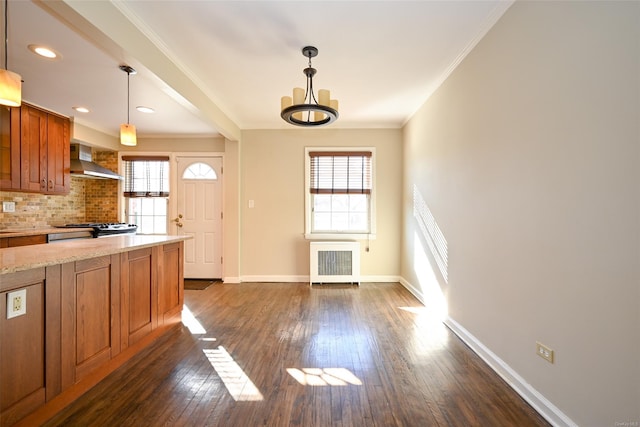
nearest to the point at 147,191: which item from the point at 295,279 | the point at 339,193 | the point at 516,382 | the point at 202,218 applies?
the point at 202,218

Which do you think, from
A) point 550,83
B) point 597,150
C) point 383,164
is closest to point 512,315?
point 597,150

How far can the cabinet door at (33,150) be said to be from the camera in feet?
11.9

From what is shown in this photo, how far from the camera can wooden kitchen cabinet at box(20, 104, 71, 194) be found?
3.64m

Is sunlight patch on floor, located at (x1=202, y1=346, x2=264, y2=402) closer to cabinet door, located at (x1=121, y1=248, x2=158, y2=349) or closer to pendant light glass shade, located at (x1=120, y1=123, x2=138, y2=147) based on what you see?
cabinet door, located at (x1=121, y1=248, x2=158, y2=349)

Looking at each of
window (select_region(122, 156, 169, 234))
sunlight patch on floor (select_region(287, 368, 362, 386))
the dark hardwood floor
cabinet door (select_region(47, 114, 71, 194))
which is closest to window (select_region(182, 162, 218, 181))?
window (select_region(122, 156, 169, 234))

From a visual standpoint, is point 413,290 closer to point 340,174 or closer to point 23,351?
point 340,174

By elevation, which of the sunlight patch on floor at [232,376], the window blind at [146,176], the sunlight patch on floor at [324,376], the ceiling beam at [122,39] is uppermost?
the ceiling beam at [122,39]

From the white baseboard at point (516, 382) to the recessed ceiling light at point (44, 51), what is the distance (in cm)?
450

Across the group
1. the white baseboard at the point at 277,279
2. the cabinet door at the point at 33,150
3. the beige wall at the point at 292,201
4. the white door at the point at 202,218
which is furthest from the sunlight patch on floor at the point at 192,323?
the cabinet door at the point at 33,150

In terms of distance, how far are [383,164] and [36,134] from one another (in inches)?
196

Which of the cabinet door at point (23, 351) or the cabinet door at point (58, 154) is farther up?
the cabinet door at point (58, 154)

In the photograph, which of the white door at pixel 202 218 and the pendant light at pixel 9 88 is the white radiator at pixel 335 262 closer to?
the white door at pixel 202 218

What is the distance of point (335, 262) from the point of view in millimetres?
4633

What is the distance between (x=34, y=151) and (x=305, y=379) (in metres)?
4.56
